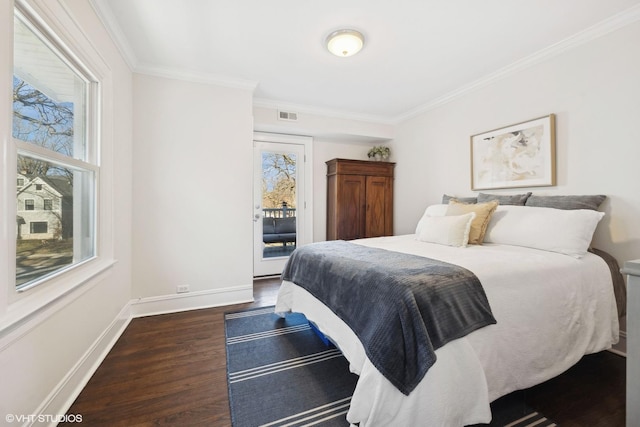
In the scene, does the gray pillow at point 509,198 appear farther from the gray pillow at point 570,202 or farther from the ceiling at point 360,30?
the ceiling at point 360,30

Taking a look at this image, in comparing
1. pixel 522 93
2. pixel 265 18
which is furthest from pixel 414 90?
pixel 265 18

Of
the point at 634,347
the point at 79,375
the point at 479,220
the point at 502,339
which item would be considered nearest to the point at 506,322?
the point at 502,339

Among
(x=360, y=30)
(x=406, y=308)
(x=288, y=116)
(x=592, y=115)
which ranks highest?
(x=360, y=30)

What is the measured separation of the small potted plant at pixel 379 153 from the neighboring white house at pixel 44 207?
3.72 m

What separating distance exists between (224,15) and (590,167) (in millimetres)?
3038

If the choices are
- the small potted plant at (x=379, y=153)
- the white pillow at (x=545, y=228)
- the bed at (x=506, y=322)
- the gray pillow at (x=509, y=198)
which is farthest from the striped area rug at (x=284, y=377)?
the small potted plant at (x=379, y=153)

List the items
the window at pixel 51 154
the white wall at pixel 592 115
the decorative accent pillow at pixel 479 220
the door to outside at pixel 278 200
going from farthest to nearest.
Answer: the door to outside at pixel 278 200, the decorative accent pillow at pixel 479 220, the white wall at pixel 592 115, the window at pixel 51 154

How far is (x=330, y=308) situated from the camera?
1706 mm

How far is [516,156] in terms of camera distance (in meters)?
2.66

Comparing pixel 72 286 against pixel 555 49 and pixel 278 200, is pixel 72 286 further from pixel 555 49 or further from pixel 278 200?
pixel 555 49

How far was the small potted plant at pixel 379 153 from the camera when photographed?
171 inches

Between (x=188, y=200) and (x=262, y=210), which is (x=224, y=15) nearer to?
(x=188, y=200)

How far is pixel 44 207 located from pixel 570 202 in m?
3.45
